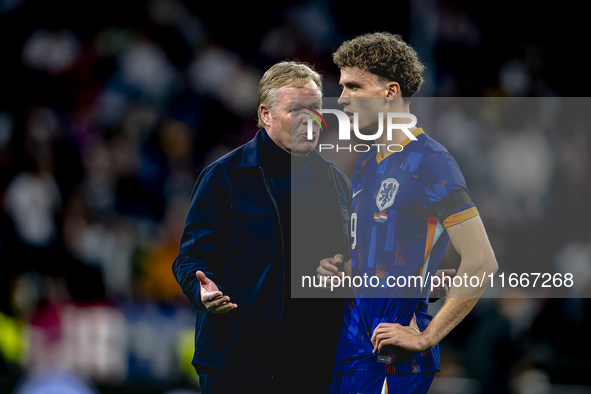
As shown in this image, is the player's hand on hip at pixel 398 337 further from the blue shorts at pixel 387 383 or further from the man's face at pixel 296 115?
the man's face at pixel 296 115

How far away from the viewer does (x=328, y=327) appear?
2.74 m

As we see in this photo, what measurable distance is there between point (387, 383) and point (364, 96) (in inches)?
43.1

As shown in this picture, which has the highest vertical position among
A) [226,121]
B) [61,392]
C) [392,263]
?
[226,121]

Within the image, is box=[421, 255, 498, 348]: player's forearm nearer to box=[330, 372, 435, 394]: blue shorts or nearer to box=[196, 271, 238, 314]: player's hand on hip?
box=[330, 372, 435, 394]: blue shorts

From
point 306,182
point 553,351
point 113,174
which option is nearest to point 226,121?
point 113,174

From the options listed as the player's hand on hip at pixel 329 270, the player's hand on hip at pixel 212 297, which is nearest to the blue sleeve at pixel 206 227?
the player's hand on hip at pixel 212 297

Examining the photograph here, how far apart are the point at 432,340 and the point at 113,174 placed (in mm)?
5962

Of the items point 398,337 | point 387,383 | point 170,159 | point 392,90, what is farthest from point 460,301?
point 170,159

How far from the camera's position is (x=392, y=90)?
8.60 feet

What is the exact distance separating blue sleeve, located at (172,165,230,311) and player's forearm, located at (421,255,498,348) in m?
0.85

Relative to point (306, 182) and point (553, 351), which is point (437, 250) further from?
point (553, 351)

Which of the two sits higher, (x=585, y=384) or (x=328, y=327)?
(x=328, y=327)

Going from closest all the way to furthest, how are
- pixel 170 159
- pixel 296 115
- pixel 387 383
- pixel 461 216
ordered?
1. pixel 461 216
2. pixel 387 383
3. pixel 296 115
4. pixel 170 159

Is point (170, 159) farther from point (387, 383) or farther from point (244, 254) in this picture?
point (387, 383)
